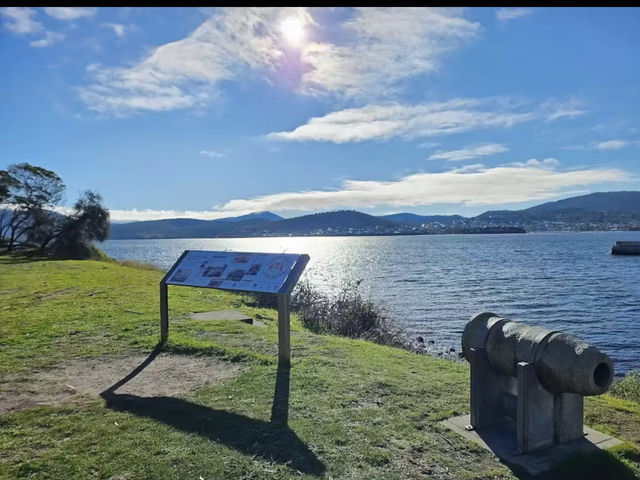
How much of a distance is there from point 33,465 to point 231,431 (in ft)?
5.75

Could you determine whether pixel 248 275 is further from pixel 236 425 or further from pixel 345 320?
pixel 345 320

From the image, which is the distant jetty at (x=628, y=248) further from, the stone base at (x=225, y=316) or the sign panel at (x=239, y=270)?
the sign panel at (x=239, y=270)

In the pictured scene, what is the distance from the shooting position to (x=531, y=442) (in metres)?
4.52

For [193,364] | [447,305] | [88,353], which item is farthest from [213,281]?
[447,305]

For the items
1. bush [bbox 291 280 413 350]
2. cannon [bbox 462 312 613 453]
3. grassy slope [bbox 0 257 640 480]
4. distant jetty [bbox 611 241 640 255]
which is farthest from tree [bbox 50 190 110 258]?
distant jetty [bbox 611 241 640 255]

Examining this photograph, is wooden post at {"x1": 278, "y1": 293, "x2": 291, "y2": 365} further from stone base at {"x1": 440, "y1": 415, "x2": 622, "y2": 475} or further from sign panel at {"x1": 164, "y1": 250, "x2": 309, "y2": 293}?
stone base at {"x1": 440, "y1": 415, "x2": 622, "y2": 475}

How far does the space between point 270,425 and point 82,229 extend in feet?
146

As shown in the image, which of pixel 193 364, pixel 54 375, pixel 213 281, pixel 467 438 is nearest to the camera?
pixel 467 438

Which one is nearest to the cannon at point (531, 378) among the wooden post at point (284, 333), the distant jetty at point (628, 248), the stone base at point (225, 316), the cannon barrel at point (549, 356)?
the cannon barrel at point (549, 356)

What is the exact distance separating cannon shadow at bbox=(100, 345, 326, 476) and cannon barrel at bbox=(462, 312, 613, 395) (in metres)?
2.06

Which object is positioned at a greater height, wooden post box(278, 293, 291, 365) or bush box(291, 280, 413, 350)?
wooden post box(278, 293, 291, 365)

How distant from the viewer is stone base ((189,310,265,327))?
465 inches
